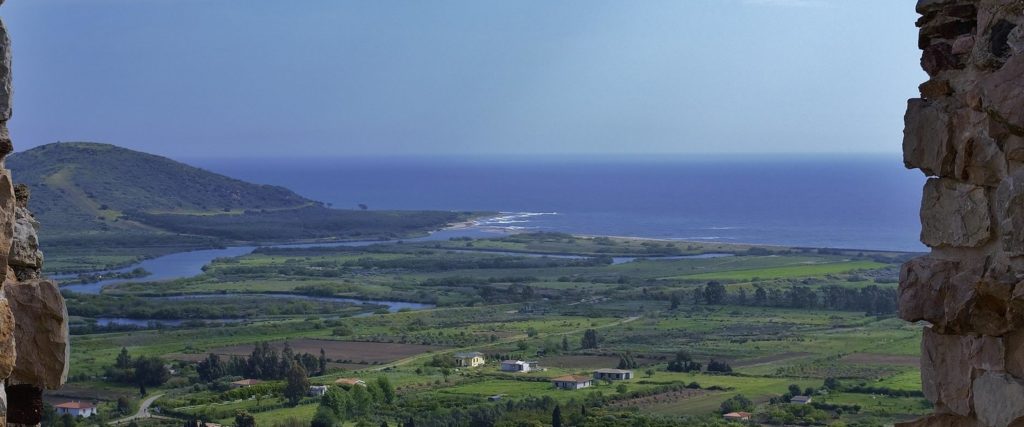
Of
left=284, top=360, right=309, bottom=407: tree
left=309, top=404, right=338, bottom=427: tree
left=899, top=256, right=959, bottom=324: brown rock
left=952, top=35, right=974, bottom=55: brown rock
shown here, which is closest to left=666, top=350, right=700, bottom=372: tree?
left=284, top=360, right=309, bottom=407: tree

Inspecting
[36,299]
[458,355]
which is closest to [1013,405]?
[36,299]

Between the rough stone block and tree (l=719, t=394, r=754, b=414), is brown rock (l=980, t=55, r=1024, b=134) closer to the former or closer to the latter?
the rough stone block

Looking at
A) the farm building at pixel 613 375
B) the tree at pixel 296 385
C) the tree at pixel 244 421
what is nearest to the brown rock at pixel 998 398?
the tree at pixel 244 421

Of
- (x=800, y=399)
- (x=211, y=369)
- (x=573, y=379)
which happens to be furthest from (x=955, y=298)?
(x=211, y=369)

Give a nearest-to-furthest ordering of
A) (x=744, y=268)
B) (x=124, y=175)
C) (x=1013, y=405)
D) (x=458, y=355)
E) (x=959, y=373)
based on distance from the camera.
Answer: (x=1013, y=405) → (x=959, y=373) → (x=458, y=355) → (x=744, y=268) → (x=124, y=175)

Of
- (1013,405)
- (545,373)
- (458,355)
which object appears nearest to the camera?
(1013,405)

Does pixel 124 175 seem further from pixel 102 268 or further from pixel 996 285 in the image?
pixel 996 285
